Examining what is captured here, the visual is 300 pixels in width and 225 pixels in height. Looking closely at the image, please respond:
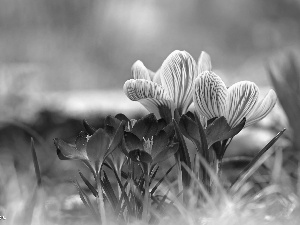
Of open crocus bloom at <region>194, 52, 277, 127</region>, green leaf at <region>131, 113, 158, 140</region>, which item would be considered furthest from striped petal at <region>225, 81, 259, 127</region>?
green leaf at <region>131, 113, 158, 140</region>

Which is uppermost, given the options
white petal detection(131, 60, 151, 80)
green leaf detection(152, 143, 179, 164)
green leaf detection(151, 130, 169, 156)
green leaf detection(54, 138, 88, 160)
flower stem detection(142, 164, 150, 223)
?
white petal detection(131, 60, 151, 80)

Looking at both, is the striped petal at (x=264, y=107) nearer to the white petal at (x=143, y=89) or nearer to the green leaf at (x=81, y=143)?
the white petal at (x=143, y=89)

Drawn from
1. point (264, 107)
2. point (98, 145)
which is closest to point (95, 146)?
Answer: point (98, 145)

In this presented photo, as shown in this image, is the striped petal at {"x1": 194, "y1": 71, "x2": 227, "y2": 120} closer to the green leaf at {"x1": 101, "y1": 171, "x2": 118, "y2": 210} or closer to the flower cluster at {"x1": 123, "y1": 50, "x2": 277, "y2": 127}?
the flower cluster at {"x1": 123, "y1": 50, "x2": 277, "y2": 127}

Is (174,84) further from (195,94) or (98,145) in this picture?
(98,145)

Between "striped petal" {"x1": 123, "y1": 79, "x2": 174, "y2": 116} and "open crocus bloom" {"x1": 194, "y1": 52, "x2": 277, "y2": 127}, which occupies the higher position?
"striped petal" {"x1": 123, "y1": 79, "x2": 174, "y2": 116}

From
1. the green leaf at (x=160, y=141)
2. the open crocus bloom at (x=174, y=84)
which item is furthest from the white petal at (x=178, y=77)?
the green leaf at (x=160, y=141)
